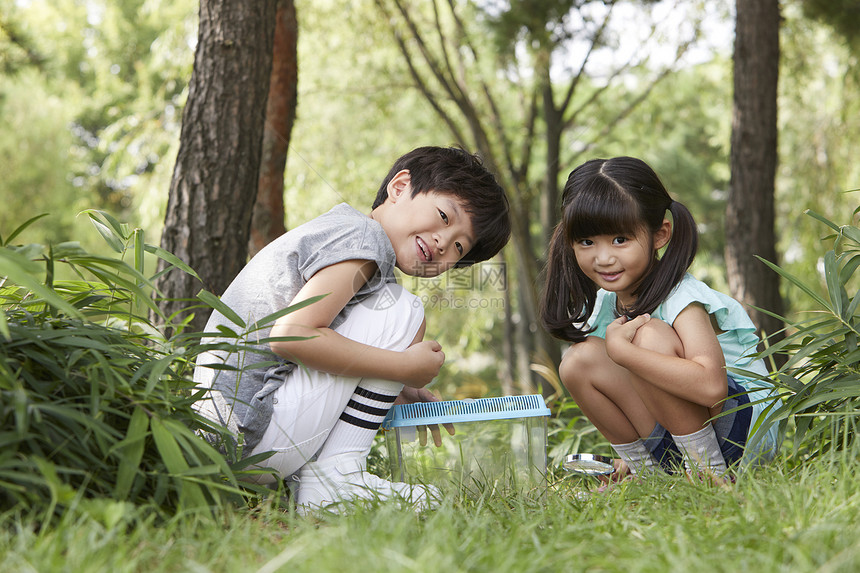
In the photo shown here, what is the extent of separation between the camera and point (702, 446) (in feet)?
5.79

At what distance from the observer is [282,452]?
1.62 metres

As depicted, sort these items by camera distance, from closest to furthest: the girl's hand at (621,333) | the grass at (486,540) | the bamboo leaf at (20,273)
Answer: the grass at (486,540), the bamboo leaf at (20,273), the girl's hand at (621,333)

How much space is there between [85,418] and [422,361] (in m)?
0.73

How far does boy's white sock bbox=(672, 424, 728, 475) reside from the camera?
1.75 meters

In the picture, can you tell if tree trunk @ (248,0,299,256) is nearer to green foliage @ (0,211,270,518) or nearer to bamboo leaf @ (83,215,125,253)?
bamboo leaf @ (83,215,125,253)

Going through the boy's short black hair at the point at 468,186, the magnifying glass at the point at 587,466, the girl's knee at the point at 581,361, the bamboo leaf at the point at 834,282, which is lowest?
the magnifying glass at the point at 587,466

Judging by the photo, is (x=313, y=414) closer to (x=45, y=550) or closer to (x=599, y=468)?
(x=45, y=550)

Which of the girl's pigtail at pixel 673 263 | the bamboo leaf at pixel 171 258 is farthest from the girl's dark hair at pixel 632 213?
the bamboo leaf at pixel 171 258

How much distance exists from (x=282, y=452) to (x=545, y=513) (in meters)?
0.61

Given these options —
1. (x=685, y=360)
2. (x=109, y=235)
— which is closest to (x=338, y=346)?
(x=109, y=235)

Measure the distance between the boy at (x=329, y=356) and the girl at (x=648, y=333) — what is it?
43 cm

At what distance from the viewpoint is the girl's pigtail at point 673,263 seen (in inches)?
73.0

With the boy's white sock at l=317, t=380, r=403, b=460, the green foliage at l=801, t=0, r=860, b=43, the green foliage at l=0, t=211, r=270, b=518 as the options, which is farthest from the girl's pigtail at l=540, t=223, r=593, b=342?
the green foliage at l=801, t=0, r=860, b=43

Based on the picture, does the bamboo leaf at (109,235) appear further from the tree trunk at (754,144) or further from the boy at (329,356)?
the tree trunk at (754,144)
